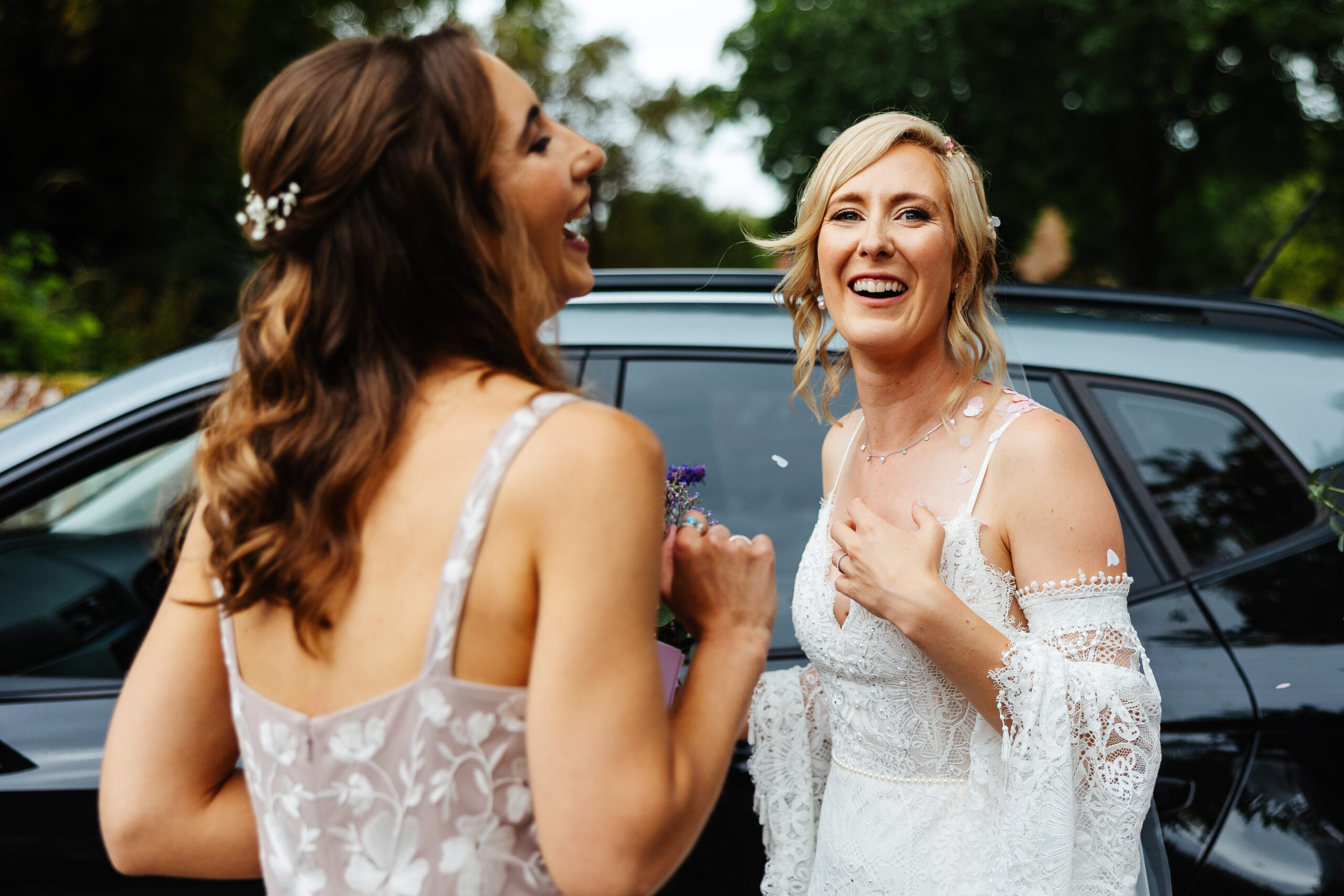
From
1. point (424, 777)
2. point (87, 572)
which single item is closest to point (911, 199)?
point (424, 777)

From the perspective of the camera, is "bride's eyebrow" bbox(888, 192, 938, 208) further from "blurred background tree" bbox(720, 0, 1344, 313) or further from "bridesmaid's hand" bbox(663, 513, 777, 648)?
"blurred background tree" bbox(720, 0, 1344, 313)

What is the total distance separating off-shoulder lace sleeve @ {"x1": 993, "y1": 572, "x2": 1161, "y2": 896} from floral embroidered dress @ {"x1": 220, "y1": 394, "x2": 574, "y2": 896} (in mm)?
778

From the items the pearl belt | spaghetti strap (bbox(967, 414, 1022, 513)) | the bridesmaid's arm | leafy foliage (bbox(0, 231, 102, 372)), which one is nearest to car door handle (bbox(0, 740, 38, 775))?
the bridesmaid's arm

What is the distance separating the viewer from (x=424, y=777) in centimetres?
104

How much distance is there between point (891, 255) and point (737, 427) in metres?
0.60

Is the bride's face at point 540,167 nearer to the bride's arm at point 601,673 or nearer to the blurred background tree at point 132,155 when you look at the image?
the bride's arm at point 601,673

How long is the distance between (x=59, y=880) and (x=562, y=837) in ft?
5.00

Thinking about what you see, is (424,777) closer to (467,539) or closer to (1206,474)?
(467,539)

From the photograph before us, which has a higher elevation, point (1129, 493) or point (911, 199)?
point (911, 199)

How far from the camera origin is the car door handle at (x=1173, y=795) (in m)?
1.82

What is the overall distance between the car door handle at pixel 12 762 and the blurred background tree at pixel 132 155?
693cm

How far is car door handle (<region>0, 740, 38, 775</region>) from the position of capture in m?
1.99

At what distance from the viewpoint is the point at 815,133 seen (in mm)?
18203

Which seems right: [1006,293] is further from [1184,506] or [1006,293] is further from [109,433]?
[109,433]
